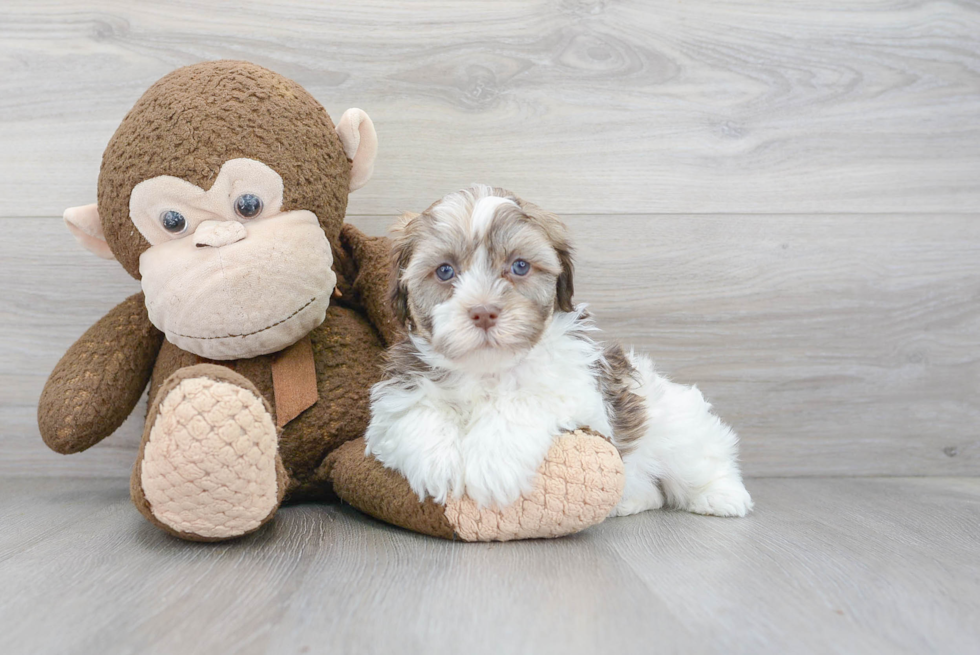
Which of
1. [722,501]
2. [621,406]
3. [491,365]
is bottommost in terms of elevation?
[722,501]

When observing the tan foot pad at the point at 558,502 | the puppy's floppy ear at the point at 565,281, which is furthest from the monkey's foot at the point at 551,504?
the puppy's floppy ear at the point at 565,281

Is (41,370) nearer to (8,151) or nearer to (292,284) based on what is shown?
(8,151)

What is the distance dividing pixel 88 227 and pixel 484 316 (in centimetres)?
101

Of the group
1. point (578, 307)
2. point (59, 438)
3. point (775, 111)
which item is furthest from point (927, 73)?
point (59, 438)

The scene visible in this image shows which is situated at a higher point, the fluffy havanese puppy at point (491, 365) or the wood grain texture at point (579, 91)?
the wood grain texture at point (579, 91)

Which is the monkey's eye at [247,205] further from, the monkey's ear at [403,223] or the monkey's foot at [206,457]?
the monkey's foot at [206,457]

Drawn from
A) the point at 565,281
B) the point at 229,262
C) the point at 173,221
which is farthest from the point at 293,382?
the point at 565,281

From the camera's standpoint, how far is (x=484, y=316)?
1.32 metres

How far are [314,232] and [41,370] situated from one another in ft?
3.53

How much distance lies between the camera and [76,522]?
1639 mm

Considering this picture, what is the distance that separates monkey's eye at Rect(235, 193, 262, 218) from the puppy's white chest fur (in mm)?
441

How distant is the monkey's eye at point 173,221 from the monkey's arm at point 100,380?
329 mm

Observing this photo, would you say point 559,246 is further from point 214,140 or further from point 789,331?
point 789,331

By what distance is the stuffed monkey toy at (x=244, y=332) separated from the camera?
1.28 meters
